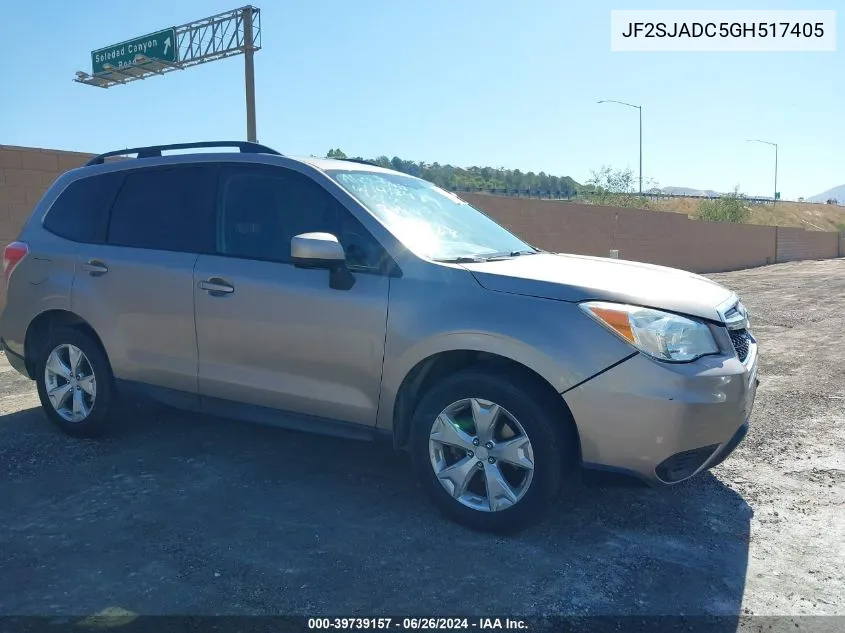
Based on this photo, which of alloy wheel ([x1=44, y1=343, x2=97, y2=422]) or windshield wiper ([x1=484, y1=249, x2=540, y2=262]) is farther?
alloy wheel ([x1=44, y1=343, x2=97, y2=422])

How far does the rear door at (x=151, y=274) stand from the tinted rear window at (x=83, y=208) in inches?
3.7

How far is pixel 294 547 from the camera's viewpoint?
3.46 metres

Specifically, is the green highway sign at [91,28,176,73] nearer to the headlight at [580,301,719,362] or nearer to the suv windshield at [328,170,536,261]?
the suv windshield at [328,170,536,261]

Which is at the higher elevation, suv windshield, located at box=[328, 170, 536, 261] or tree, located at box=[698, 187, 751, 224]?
tree, located at box=[698, 187, 751, 224]

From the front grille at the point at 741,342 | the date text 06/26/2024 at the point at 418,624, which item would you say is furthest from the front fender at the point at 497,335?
the date text 06/26/2024 at the point at 418,624

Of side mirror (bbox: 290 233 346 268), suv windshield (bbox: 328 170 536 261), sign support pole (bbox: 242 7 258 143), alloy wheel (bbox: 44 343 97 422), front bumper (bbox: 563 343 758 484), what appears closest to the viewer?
front bumper (bbox: 563 343 758 484)

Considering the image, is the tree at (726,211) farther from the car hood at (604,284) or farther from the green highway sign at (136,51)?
the car hood at (604,284)

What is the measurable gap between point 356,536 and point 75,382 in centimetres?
257

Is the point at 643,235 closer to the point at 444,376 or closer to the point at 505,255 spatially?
the point at 505,255

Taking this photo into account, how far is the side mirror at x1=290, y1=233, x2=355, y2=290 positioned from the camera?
368 centimetres

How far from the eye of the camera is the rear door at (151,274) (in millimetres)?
4500

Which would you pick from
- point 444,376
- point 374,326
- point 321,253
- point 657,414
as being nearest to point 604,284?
point 657,414

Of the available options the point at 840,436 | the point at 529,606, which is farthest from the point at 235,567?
the point at 840,436

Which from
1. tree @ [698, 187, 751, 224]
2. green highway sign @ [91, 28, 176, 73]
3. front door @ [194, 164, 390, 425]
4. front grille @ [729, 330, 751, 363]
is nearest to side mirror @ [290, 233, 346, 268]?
front door @ [194, 164, 390, 425]
